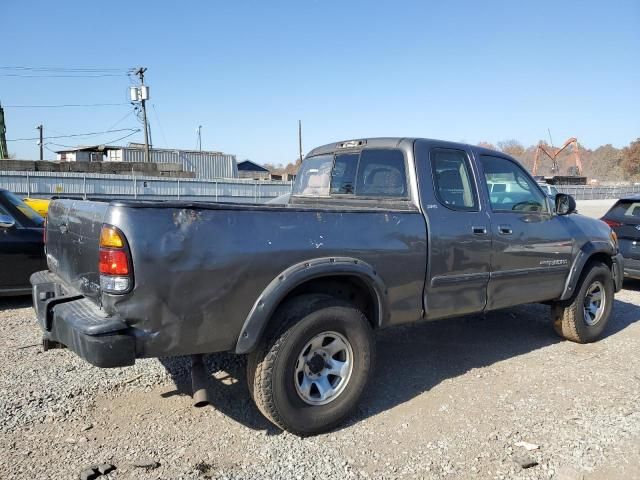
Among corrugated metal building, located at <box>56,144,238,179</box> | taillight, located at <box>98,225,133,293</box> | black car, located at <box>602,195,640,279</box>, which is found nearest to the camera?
taillight, located at <box>98,225,133,293</box>

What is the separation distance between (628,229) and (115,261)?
798 cm

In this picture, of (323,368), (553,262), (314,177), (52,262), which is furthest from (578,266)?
(52,262)

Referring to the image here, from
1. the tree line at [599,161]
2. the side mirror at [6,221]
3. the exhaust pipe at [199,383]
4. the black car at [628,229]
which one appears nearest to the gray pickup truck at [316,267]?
the exhaust pipe at [199,383]

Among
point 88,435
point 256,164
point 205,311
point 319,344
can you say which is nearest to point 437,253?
point 319,344

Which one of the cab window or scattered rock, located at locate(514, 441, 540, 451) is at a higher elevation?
the cab window

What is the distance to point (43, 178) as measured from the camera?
20094mm

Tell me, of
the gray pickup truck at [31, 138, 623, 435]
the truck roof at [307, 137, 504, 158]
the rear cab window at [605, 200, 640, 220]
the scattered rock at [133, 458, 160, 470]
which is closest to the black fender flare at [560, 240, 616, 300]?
the gray pickup truck at [31, 138, 623, 435]

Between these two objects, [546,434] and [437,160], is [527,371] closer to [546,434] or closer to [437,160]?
[546,434]

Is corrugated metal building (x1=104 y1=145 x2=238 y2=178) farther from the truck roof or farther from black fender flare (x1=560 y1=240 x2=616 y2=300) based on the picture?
black fender flare (x1=560 y1=240 x2=616 y2=300)

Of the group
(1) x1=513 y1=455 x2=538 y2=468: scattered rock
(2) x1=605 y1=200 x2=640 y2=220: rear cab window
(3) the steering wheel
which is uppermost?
(3) the steering wheel

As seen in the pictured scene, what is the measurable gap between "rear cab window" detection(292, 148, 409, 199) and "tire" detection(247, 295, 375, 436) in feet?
3.91

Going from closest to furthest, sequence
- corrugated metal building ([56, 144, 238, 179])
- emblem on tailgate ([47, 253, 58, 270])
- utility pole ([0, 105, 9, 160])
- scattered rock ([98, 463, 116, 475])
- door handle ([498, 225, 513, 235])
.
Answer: scattered rock ([98, 463, 116, 475])
emblem on tailgate ([47, 253, 58, 270])
door handle ([498, 225, 513, 235])
utility pole ([0, 105, 9, 160])
corrugated metal building ([56, 144, 238, 179])

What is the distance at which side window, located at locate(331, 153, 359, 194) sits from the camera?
4516 millimetres

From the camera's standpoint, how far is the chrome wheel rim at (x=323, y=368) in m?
3.27
